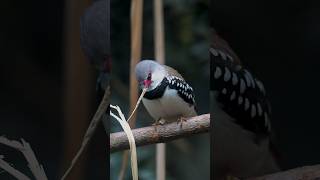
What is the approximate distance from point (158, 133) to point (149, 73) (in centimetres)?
12

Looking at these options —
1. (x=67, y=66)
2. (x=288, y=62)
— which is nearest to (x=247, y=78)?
(x=288, y=62)

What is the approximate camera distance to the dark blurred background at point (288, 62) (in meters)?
1.28

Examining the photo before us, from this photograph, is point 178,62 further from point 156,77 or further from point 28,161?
point 28,161

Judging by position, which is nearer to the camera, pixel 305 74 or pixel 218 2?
pixel 218 2

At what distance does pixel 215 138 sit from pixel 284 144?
189mm

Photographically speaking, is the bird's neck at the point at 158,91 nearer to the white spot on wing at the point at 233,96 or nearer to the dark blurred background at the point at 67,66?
the dark blurred background at the point at 67,66

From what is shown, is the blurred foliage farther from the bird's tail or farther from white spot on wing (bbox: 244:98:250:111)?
white spot on wing (bbox: 244:98:250:111)

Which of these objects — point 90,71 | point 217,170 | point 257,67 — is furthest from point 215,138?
point 90,71

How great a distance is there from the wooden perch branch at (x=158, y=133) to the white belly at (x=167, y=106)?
0.07 ft

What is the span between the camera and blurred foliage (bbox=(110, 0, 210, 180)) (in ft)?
3.92

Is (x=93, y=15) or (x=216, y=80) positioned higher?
(x=93, y=15)

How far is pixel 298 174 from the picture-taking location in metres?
1.31

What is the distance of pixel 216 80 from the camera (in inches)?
48.5

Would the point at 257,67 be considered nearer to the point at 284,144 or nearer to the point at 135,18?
the point at 284,144
